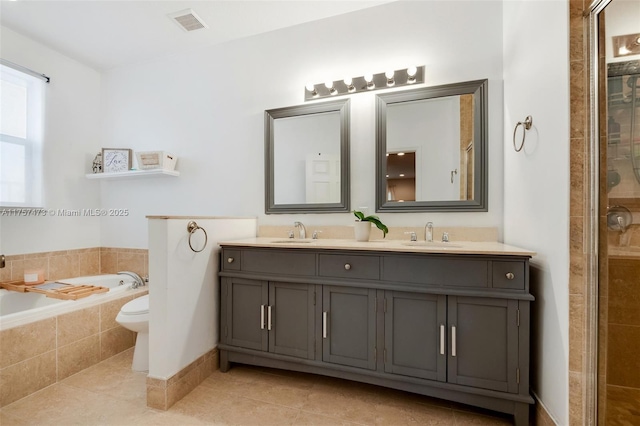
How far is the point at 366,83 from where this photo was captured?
2209 millimetres

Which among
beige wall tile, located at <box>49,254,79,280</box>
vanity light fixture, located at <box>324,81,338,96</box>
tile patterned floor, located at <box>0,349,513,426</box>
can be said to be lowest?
tile patterned floor, located at <box>0,349,513,426</box>

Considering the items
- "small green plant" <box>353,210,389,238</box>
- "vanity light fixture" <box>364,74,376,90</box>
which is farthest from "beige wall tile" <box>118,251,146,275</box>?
"vanity light fixture" <box>364,74,376,90</box>

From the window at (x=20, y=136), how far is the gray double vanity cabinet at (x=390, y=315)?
2.08 metres

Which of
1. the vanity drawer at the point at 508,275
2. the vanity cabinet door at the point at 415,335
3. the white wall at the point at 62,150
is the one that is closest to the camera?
the vanity drawer at the point at 508,275

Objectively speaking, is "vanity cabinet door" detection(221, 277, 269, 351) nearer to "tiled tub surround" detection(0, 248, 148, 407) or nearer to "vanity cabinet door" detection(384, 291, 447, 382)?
"vanity cabinet door" detection(384, 291, 447, 382)

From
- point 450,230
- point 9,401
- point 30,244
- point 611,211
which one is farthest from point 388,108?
point 30,244

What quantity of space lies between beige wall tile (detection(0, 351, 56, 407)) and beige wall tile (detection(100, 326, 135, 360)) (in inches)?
12.8

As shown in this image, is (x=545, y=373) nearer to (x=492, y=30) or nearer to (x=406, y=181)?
(x=406, y=181)

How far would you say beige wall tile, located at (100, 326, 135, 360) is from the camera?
7.07 ft

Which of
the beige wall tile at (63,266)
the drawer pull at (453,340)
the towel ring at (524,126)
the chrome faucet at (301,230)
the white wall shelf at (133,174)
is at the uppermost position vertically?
the towel ring at (524,126)

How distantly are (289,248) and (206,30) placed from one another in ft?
6.74

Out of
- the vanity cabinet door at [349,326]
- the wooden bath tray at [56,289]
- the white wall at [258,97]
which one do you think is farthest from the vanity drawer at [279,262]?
the wooden bath tray at [56,289]

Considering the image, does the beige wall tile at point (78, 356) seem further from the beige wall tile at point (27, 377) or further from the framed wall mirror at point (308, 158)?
the framed wall mirror at point (308, 158)

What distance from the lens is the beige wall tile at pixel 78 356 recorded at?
74.2 inches
